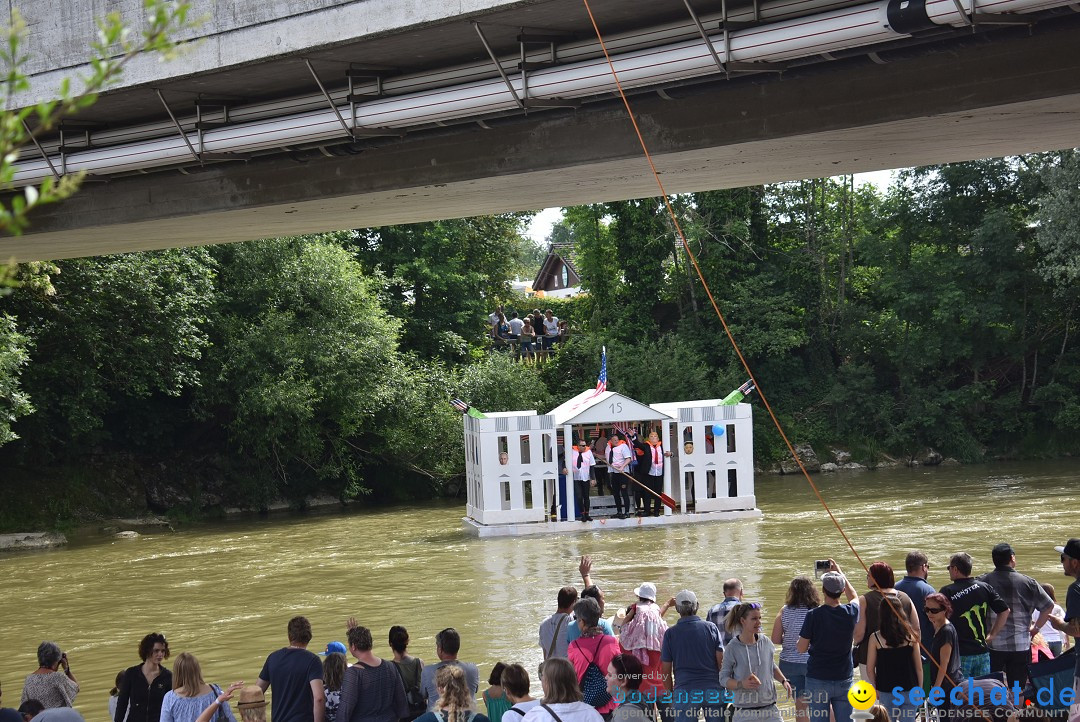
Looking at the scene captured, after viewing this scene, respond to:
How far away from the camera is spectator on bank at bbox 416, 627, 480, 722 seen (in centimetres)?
710

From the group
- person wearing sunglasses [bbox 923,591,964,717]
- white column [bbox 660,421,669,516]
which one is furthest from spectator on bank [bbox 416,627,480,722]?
white column [bbox 660,421,669,516]

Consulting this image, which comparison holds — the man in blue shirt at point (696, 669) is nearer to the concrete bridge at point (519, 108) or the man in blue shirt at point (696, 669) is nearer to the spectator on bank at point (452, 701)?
the spectator on bank at point (452, 701)

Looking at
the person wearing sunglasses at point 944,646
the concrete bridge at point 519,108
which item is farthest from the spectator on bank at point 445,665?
the concrete bridge at point 519,108

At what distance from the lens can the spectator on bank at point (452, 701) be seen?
6.20 meters

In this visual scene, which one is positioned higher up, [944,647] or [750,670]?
[944,647]

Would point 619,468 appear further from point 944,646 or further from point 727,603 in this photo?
point 944,646

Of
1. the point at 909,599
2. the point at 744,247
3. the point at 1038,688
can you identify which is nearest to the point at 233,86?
the point at 909,599

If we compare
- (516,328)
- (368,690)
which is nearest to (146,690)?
(368,690)

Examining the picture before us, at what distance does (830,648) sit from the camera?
7613 mm

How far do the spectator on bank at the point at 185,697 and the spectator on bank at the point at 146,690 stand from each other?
76 centimetres

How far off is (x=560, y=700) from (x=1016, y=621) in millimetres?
3822

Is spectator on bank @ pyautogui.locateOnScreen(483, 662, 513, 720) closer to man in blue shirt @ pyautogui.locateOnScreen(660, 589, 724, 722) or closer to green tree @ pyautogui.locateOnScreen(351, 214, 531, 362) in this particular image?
man in blue shirt @ pyautogui.locateOnScreen(660, 589, 724, 722)

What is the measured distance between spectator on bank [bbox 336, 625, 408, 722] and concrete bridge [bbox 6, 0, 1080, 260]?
4.79 meters

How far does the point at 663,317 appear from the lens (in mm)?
44312
